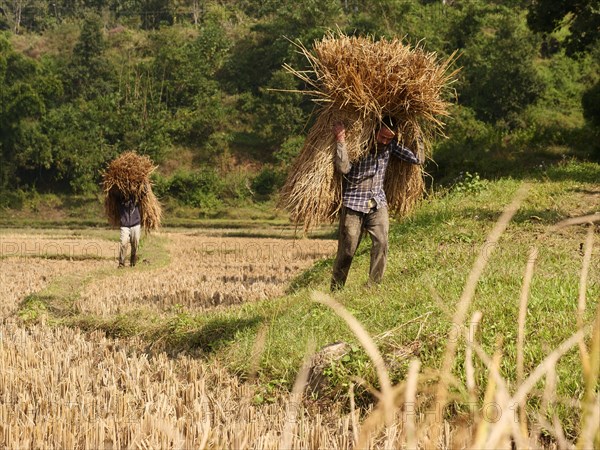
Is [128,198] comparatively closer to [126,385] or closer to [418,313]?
[126,385]

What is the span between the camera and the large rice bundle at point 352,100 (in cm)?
624

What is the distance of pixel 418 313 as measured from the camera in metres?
4.82

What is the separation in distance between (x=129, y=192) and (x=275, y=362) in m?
7.64

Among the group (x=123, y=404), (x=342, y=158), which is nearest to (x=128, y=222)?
(x=342, y=158)

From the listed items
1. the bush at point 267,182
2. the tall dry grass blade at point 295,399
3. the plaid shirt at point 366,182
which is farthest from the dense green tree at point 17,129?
the tall dry grass blade at point 295,399

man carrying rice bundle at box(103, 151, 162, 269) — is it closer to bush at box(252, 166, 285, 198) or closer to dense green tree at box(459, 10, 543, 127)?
dense green tree at box(459, 10, 543, 127)

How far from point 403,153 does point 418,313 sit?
217cm

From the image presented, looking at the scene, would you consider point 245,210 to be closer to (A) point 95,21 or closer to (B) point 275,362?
(A) point 95,21

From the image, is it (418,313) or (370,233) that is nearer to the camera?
(418,313)

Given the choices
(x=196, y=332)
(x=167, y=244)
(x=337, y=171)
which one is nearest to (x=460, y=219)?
(x=337, y=171)

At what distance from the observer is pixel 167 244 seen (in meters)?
16.2

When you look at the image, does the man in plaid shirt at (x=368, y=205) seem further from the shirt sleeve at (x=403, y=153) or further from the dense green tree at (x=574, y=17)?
the dense green tree at (x=574, y=17)

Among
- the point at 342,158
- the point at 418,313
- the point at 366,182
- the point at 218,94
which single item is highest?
the point at 218,94

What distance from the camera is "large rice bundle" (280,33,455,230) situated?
20.5 feet
